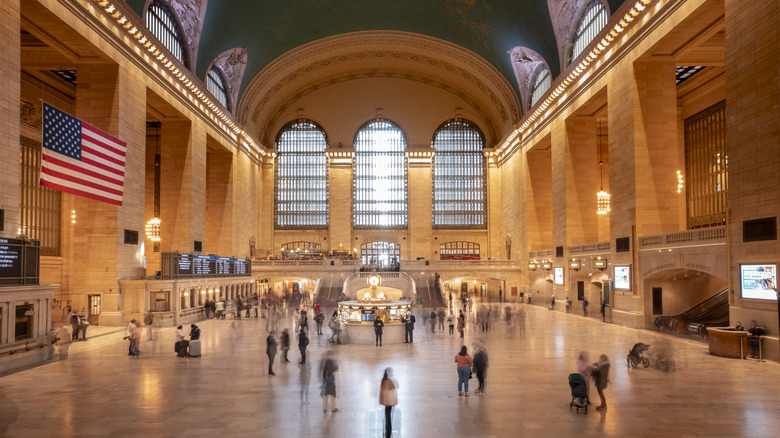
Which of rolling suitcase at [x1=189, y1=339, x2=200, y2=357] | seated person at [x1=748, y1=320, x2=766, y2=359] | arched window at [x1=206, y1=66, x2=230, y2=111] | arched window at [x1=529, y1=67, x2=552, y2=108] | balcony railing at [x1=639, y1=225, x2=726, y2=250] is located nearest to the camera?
seated person at [x1=748, y1=320, x2=766, y2=359]

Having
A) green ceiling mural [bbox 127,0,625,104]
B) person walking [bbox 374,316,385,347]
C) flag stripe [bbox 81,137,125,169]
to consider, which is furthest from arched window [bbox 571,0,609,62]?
flag stripe [bbox 81,137,125,169]

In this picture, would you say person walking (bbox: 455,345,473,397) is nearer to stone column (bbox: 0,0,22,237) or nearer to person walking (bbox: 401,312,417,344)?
person walking (bbox: 401,312,417,344)

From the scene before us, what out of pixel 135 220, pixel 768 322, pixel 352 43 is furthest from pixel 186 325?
pixel 352 43

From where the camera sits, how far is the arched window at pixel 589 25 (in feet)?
88.1

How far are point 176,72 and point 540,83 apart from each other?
23.9 metres

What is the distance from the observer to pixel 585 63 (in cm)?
2756

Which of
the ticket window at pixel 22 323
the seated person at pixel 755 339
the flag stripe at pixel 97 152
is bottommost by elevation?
the seated person at pixel 755 339

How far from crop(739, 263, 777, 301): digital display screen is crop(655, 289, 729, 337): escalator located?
4.39 metres

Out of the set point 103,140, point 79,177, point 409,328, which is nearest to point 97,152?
point 103,140

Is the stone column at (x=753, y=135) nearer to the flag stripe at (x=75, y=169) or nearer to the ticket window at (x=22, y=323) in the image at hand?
the ticket window at (x=22, y=323)

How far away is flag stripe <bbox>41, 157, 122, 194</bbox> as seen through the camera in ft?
53.9

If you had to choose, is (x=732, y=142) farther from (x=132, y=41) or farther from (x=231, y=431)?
(x=132, y=41)

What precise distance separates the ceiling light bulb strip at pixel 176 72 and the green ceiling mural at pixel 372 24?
1.93m

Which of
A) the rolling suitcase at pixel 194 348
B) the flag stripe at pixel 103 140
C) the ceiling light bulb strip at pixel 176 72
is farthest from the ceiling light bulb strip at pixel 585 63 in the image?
the flag stripe at pixel 103 140
